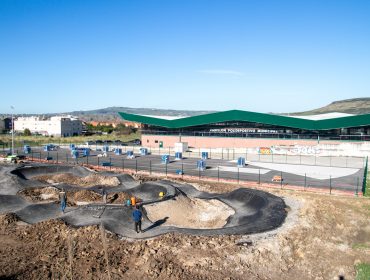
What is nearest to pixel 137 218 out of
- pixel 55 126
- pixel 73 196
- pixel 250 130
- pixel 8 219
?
pixel 8 219

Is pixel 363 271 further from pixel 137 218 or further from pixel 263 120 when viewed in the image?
pixel 263 120

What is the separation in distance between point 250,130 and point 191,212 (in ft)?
137

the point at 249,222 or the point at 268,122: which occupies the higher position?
the point at 268,122

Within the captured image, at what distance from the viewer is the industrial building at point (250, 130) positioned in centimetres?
6053

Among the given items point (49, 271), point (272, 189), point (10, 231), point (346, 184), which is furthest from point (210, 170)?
point (49, 271)

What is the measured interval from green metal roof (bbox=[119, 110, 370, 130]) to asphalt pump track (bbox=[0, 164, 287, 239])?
32866 millimetres

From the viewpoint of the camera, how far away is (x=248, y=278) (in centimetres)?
1569

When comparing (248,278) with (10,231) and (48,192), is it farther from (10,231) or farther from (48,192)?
(48,192)

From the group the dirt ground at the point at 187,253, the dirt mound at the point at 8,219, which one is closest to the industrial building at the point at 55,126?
the dirt mound at the point at 8,219

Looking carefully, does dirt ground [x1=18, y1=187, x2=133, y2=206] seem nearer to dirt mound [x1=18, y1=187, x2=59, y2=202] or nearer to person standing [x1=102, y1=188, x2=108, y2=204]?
dirt mound [x1=18, y1=187, x2=59, y2=202]

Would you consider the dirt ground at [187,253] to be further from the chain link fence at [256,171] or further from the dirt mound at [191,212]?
the chain link fence at [256,171]

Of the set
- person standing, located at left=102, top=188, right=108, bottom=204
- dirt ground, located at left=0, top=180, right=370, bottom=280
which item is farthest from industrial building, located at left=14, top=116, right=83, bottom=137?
dirt ground, located at left=0, top=180, right=370, bottom=280

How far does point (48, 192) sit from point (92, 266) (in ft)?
59.2

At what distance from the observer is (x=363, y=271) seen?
1655cm
